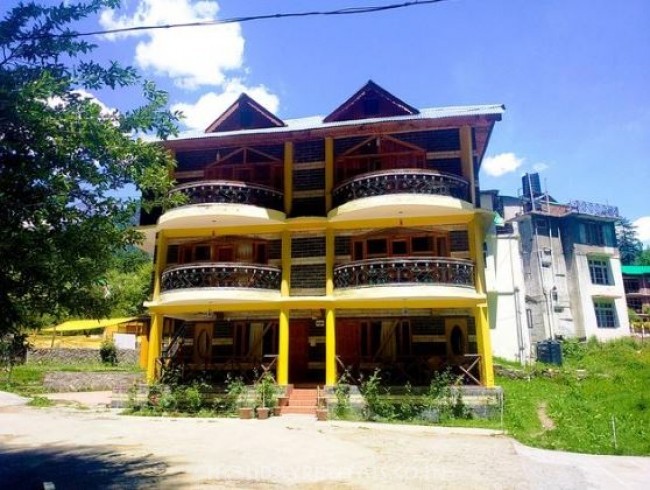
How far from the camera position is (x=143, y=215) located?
1897cm

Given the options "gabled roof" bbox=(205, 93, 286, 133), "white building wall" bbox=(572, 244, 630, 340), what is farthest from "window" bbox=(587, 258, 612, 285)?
"gabled roof" bbox=(205, 93, 286, 133)

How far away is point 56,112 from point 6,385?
67.3 feet

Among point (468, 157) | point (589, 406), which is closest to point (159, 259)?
point (468, 157)

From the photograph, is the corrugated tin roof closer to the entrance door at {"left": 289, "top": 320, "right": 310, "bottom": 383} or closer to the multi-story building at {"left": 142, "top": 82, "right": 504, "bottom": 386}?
the multi-story building at {"left": 142, "top": 82, "right": 504, "bottom": 386}

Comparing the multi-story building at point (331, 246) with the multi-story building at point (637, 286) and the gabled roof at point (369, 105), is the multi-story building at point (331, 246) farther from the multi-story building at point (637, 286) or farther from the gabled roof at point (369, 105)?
the multi-story building at point (637, 286)

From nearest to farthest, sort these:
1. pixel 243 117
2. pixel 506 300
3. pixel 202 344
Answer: pixel 202 344 → pixel 243 117 → pixel 506 300

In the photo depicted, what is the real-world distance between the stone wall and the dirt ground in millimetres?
18393

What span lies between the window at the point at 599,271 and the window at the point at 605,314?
1456 millimetres

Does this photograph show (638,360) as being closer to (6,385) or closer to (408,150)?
(408,150)

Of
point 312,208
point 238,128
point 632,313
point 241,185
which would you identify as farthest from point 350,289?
point 632,313

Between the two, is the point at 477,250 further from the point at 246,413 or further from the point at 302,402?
the point at 246,413

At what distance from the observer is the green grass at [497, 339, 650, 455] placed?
33.6 feet

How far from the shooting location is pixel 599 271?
33250 mm

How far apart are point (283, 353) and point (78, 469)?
27.6 ft
